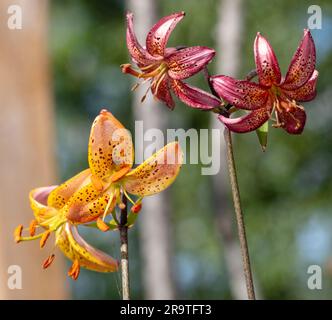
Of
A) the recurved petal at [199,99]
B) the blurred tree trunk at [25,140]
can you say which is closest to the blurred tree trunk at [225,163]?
the blurred tree trunk at [25,140]

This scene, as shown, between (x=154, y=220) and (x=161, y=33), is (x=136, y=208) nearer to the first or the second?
(x=161, y=33)

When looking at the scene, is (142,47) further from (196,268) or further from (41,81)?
(196,268)

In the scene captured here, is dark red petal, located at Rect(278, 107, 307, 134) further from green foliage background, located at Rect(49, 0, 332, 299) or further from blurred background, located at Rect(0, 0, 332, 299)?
green foliage background, located at Rect(49, 0, 332, 299)

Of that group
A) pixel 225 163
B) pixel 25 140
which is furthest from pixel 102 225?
pixel 225 163

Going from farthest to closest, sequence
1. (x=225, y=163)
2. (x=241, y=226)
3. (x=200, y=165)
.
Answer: (x=200, y=165)
(x=225, y=163)
(x=241, y=226)

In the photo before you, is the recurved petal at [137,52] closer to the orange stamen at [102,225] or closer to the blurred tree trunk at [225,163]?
the orange stamen at [102,225]

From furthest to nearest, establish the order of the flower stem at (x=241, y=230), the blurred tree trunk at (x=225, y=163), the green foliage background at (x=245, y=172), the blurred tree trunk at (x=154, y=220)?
the green foliage background at (x=245, y=172)
the blurred tree trunk at (x=225, y=163)
the blurred tree trunk at (x=154, y=220)
the flower stem at (x=241, y=230)

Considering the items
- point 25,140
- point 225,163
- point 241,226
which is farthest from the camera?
point 225,163

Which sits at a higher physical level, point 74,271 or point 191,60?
point 191,60

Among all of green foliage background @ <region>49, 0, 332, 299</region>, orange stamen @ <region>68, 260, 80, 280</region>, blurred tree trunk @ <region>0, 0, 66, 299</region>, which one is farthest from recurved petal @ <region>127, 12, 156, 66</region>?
green foliage background @ <region>49, 0, 332, 299</region>
